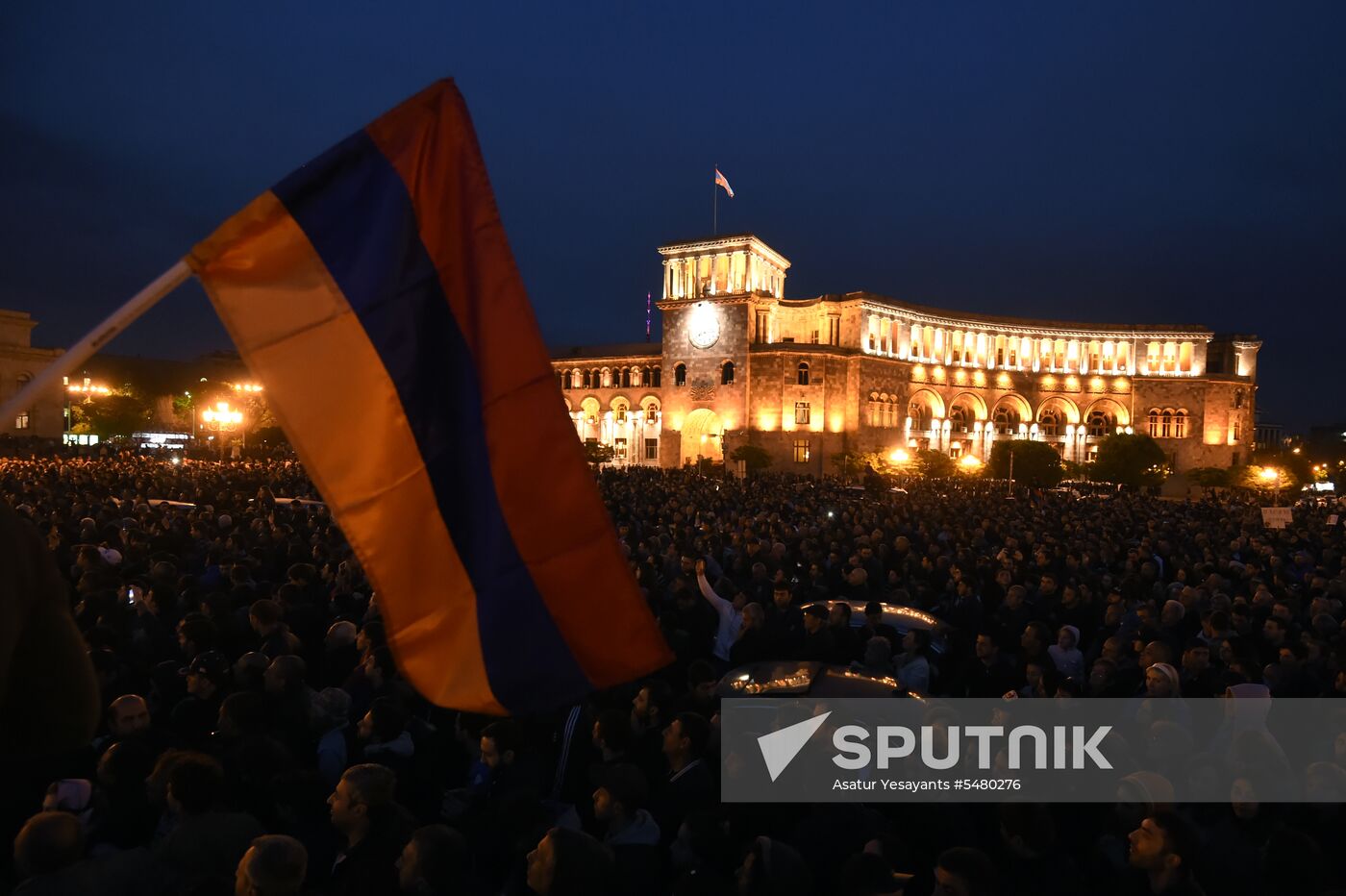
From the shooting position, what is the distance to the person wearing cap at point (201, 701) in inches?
182

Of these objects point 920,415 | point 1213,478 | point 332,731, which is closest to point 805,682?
point 332,731

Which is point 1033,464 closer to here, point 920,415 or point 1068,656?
point 920,415

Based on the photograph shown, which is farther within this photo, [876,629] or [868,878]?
[876,629]

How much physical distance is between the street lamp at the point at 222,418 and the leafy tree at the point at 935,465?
34.2 meters

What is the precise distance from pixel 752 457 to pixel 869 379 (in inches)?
456

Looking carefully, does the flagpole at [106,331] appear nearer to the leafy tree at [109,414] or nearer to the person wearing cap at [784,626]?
the person wearing cap at [784,626]

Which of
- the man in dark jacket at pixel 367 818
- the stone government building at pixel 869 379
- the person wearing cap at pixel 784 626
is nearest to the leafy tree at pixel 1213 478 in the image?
the stone government building at pixel 869 379

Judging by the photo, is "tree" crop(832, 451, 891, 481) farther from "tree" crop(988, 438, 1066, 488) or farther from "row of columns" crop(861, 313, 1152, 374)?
"row of columns" crop(861, 313, 1152, 374)

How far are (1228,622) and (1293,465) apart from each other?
50536 mm

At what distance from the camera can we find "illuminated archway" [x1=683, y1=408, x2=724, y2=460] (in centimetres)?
5150

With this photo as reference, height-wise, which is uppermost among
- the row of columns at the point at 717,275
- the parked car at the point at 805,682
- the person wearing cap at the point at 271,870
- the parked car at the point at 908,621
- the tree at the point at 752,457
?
the row of columns at the point at 717,275

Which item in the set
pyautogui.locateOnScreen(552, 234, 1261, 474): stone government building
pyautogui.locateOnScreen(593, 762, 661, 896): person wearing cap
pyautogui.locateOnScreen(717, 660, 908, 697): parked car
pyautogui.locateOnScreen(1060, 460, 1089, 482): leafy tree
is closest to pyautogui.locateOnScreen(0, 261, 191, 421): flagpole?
pyautogui.locateOnScreen(593, 762, 661, 896): person wearing cap

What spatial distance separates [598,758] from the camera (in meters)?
4.75

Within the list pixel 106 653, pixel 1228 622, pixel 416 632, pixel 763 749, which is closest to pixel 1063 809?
pixel 763 749
